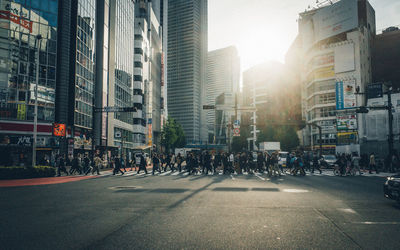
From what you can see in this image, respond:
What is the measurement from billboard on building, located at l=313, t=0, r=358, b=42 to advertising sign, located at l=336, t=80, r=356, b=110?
13.8 m

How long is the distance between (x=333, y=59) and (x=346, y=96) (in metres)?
21.0

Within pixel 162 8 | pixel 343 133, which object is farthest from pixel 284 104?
pixel 162 8

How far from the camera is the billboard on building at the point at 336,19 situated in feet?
180

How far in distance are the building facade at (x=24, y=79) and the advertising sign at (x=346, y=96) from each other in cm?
4087

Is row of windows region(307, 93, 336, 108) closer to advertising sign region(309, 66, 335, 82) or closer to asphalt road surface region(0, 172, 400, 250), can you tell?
advertising sign region(309, 66, 335, 82)

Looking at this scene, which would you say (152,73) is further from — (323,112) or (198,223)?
(198,223)

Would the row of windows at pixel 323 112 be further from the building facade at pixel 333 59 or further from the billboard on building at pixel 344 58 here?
the billboard on building at pixel 344 58

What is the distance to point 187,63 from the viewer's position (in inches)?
6781

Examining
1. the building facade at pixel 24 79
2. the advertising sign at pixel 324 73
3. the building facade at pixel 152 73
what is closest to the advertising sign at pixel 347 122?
the advertising sign at pixel 324 73

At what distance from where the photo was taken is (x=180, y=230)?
213 inches

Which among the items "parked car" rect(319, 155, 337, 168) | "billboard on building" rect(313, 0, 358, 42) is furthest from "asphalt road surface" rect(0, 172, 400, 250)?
"billboard on building" rect(313, 0, 358, 42)

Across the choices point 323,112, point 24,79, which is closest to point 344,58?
point 323,112

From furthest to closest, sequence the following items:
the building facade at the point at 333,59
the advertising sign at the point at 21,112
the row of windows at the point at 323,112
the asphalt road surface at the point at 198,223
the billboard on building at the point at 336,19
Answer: the row of windows at the point at 323,112
the building facade at the point at 333,59
the billboard on building at the point at 336,19
the advertising sign at the point at 21,112
the asphalt road surface at the point at 198,223

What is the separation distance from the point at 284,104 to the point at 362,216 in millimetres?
103812
